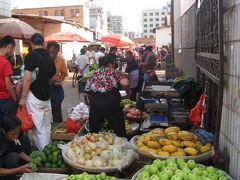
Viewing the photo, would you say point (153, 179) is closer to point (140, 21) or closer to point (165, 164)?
point (165, 164)

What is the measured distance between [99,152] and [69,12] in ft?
183

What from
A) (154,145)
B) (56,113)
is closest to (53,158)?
(154,145)

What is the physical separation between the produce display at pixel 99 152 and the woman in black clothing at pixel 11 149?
0.58 metres

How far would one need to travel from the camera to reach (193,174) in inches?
111

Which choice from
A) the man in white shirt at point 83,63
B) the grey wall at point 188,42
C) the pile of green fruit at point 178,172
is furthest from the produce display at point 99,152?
the man in white shirt at point 83,63

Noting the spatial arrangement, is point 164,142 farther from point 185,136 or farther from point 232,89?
point 232,89

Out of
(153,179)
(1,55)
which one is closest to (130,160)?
(153,179)

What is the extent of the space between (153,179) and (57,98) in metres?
4.23

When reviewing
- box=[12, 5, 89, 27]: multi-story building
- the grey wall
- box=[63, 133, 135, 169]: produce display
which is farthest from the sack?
box=[12, 5, 89, 27]: multi-story building

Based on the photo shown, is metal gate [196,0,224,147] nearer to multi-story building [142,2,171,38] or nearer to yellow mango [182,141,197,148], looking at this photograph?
yellow mango [182,141,197,148]

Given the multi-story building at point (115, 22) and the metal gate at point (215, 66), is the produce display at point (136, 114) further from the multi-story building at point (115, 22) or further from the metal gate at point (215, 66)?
the multi-story building at point (115, 22)

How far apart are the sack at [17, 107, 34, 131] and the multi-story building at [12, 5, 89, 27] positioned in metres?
46.0

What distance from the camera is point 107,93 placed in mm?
4766

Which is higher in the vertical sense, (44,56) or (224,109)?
(44,56)
